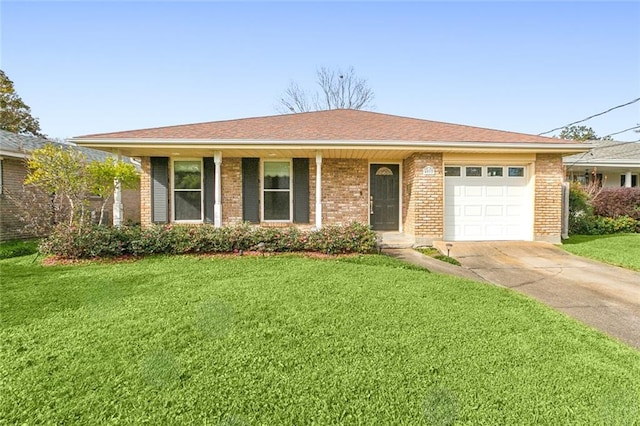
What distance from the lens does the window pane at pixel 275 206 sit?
32.8 feet

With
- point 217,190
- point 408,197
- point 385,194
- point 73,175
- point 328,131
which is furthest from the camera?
point 385,194

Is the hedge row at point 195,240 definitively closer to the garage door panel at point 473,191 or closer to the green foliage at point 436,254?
the green foliage at point 436,254

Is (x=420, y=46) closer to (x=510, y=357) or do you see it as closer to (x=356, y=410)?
(x=510, y=357)

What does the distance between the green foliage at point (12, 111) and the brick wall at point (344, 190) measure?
28.3m

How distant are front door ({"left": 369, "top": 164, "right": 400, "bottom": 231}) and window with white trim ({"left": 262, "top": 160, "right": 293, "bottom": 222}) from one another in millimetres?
2541

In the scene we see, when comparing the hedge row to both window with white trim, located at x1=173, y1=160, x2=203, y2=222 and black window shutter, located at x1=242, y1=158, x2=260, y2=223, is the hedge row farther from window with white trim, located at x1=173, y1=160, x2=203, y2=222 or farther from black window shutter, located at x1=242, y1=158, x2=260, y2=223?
window with white trim, located at x1=173, y1=160, x2=203, y2=222

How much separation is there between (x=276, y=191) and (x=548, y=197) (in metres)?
7.67

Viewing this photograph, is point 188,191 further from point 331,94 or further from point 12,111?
point 12,111

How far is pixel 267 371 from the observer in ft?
8.34

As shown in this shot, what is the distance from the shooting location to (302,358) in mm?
2742

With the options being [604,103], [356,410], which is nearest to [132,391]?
[356,410]

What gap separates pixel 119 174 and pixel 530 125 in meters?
27.3

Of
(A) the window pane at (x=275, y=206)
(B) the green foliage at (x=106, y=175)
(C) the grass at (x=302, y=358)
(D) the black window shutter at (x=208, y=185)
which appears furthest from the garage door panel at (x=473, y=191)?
(B) the green foliage at (x=106, y=175)

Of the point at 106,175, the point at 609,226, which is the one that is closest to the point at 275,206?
the point at 106,175
